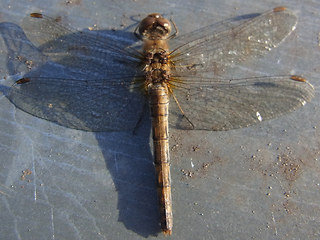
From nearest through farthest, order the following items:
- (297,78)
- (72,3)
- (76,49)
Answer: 1. (297,78)
2. (76,49)
3. (72,3)


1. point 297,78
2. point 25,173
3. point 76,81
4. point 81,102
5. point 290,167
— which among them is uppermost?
point 297,78

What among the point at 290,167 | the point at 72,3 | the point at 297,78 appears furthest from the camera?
the point at 72,3

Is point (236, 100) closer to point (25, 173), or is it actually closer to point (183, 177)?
point (183, 177)

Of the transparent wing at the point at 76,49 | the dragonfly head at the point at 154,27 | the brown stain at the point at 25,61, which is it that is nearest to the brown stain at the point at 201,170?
the transparent wing at the point at 76,49

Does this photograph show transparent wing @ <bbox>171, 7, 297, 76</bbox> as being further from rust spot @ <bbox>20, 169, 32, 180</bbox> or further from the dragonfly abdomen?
rust spot @ <bbox>20, 169, 32, 180</bbox>

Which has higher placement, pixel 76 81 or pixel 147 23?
pixel 147 23

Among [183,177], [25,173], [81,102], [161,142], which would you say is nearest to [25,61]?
[81,102]
